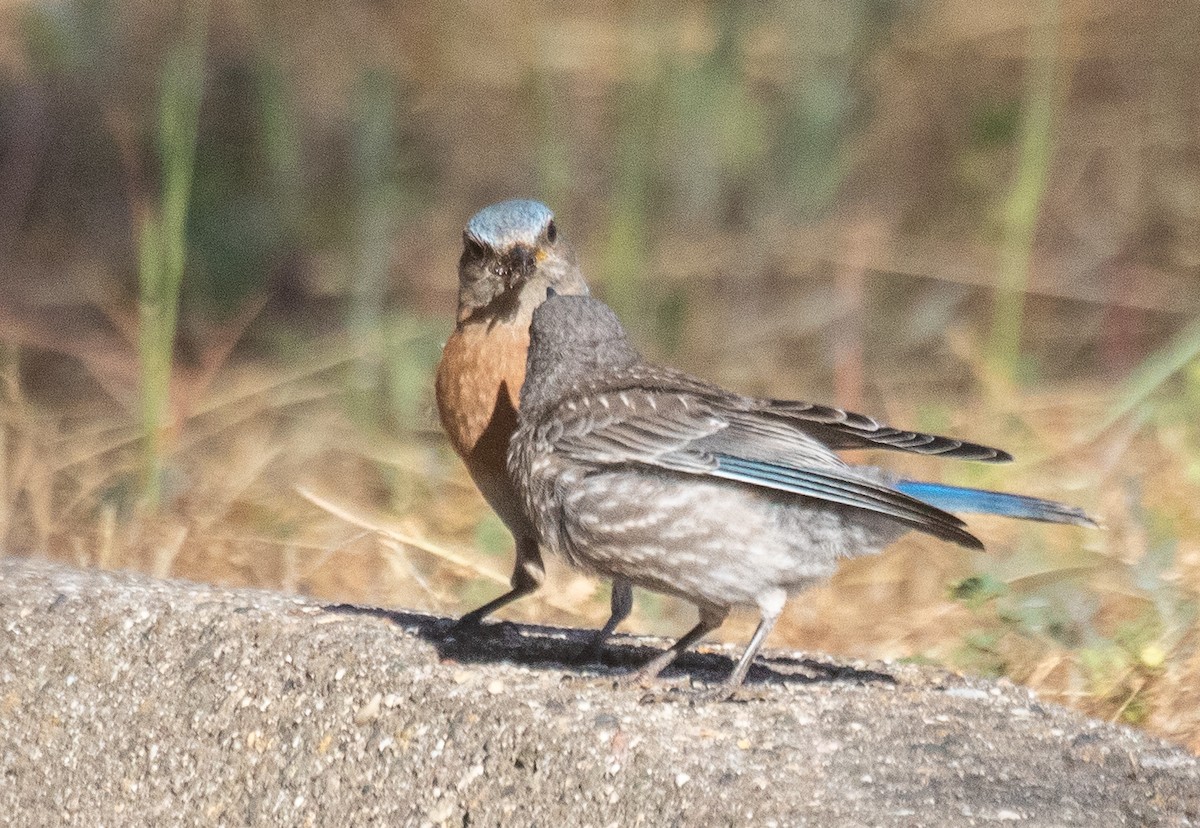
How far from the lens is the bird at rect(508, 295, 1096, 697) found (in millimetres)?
3664

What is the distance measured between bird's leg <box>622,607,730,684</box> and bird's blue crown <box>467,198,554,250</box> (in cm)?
116

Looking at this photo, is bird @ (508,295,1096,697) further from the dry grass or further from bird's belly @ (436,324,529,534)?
the dry grass

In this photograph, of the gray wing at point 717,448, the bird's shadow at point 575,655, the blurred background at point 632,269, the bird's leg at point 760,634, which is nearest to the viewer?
the gray wing at point 717,448

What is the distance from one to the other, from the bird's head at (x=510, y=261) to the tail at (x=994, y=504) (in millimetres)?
1222

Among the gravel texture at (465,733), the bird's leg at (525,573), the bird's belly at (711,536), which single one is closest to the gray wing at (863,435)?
the bird's belly at (711,536)

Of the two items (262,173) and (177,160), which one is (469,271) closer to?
(177,160)

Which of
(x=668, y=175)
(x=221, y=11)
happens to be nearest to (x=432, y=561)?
(x=668, y=175)

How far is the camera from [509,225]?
4594 mm

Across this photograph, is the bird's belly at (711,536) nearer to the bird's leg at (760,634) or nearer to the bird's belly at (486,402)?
the bird's leg at (760,634)

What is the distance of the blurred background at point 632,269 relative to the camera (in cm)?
527

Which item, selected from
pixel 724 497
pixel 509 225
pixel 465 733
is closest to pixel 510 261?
pixel 509 225

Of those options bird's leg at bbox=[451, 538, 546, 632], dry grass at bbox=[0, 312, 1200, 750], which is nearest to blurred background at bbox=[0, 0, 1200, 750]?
dry grass at bbox=[0, 312, 1200, 750]

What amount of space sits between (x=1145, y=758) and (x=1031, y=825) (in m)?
0.53

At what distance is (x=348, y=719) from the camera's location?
3.68 meters
